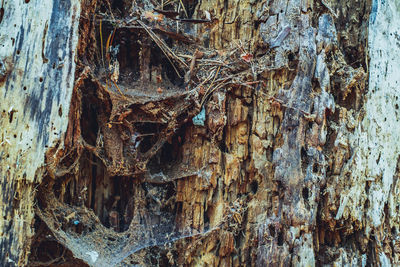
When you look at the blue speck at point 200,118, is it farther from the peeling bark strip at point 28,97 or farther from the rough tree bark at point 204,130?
the peeling bark strip at point 28,97

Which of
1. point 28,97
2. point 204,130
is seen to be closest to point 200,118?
point 204,130

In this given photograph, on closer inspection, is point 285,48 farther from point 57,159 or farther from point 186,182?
point 57,159

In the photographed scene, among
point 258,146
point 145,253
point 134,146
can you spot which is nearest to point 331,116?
point 258,146

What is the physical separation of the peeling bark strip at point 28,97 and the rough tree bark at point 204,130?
0.01m

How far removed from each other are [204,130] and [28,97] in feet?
4.74

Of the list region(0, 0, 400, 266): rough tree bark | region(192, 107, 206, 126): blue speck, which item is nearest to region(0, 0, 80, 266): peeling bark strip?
region(0, 0, 400, 266): rough tree bark

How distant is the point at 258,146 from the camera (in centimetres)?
335

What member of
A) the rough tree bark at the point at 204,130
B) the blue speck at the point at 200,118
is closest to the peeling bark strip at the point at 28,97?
the rough tree bark at the point at 204,130

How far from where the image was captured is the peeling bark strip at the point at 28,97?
9.92 ft

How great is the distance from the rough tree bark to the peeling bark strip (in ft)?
0.04

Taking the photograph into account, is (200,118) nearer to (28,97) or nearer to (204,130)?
A: (204,130)

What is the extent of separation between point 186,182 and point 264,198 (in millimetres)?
689

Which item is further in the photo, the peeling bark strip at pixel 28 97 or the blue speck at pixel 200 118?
the blue speck at pixel 200 118

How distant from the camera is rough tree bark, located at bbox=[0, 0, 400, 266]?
10.3 feet
